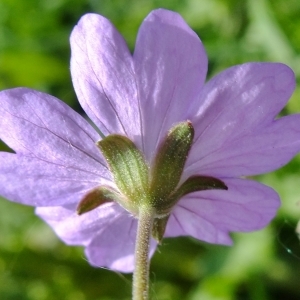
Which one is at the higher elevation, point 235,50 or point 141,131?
point 141,131

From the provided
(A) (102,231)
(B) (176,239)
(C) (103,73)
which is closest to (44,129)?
(C) (103,73)

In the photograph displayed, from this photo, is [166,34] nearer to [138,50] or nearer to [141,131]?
[138,50]

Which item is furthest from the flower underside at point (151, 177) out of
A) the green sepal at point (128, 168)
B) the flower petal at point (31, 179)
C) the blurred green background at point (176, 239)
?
the blurred green background at point (176, 239)

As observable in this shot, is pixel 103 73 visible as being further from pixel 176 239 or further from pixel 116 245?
pixel 176 239

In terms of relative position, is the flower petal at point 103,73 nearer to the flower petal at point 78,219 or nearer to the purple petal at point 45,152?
the purple petal at point 45,152

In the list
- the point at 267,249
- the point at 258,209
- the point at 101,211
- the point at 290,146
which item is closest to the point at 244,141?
the point at 290,146

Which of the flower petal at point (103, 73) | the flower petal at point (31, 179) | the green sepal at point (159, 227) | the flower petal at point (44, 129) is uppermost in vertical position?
the flower petal at point (103, 73)
